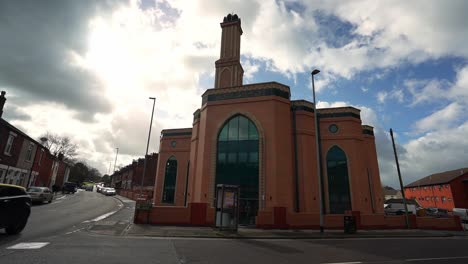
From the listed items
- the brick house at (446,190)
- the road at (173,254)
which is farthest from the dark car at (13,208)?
the brick house at (446,190)

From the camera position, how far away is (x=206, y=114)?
23.2m

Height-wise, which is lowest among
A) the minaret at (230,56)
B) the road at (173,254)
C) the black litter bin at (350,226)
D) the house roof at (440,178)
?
the road at (173,254)

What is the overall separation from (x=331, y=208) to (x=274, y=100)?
11344mm

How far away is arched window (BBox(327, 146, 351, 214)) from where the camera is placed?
23.4 meters

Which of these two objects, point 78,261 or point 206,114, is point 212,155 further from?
point 78,261

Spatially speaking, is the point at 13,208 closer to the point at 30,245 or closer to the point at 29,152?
the point at 30,245

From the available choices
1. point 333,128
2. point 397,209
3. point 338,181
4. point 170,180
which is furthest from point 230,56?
point 397,209

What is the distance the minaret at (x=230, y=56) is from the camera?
28.0m

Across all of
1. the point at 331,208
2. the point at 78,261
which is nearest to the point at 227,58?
the point at 331,208

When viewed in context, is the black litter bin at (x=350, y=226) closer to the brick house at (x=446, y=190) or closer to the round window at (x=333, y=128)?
the round window at (x=333, y=128)

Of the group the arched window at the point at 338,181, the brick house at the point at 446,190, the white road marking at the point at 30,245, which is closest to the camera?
the white road marking at the point at 30,245

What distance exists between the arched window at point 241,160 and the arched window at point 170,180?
1159 centimetres

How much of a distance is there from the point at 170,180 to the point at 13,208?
71.5ft

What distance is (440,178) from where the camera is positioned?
54688 millimetres
